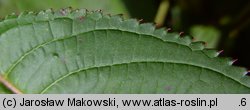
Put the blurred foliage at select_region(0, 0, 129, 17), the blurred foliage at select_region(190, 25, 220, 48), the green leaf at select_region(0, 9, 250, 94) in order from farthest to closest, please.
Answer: the blurred foliage at select_region(190, 25, 220, 48) < the blurred foliage at select_region(0, 0, 129, 17) < the green leaf at select_region(0, 9, 250, 94)

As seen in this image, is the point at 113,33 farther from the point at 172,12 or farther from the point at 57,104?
the point at 172,12

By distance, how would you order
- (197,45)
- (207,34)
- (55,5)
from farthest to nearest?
(207,34), (55,5), (197,45)

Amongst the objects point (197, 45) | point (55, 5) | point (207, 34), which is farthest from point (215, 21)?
point (197, 45)

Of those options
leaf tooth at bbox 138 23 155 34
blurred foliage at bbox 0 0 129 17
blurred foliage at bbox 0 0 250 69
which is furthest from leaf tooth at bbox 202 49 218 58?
blurred foliage at bbox 0 0 250 69

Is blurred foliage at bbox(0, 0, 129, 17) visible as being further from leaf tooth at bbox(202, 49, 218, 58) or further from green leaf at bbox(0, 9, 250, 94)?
leaf tooth at bbox(202, 49, 218, 58)

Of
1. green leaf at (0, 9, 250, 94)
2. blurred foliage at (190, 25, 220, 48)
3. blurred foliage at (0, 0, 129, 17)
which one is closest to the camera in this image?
green leaf at (0, 9, 250, 94)

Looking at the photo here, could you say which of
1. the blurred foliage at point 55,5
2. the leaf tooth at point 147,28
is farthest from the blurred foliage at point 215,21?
the leaf tooth at point 147,28

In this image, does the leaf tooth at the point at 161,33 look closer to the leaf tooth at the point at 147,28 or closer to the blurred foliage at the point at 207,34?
the leaf tooth at the point at 147,28

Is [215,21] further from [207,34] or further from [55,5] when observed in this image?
[55,5]
